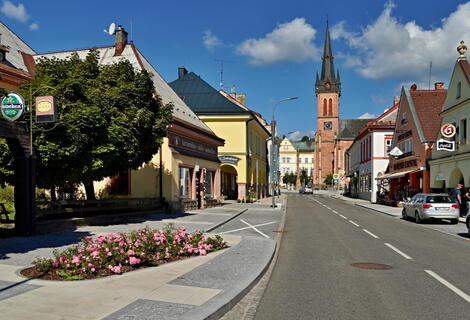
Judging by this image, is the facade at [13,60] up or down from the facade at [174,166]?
up

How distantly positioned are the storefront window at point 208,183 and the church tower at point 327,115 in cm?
9466

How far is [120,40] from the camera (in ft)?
96.1

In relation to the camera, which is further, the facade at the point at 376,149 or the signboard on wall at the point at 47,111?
the facade at the point at 376,149

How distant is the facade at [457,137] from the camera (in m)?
28.1

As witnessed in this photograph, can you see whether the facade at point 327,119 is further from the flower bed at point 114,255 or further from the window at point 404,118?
the flower bed at point 114,255

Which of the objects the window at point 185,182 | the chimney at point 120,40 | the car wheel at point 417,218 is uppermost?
the chimney at point 120,40

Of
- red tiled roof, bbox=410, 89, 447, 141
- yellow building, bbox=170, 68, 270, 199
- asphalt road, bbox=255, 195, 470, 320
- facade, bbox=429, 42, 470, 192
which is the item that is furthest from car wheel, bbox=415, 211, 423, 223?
yellow building, bbox=170, 68, 270, 199

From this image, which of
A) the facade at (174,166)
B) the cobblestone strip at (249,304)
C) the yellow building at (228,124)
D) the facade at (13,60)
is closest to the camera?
the cobblestone strip at (249,304)

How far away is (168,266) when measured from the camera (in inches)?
349

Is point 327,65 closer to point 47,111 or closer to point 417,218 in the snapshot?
point 417,218

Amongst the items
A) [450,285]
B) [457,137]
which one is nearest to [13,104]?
[450,285]

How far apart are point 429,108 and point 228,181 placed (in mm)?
21187

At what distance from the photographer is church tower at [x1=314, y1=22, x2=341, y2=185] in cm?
12419

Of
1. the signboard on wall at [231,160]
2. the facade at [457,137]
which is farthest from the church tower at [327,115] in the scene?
the facade at [457,137]
